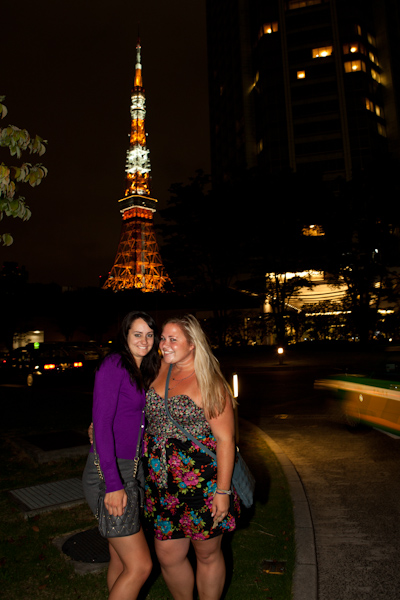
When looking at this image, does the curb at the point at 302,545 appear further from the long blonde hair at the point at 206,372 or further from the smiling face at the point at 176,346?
the smiling face at the point at 176,346

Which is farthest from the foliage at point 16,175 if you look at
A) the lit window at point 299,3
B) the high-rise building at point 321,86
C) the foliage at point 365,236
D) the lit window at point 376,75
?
the lit window at point 299,3

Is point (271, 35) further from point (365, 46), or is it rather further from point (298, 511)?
point (298, 511)

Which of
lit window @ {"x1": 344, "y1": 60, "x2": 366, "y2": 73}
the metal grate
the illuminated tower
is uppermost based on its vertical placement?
lit window @ {"x1": 344, "y1": 60, "x2": 366, "y2": 73}

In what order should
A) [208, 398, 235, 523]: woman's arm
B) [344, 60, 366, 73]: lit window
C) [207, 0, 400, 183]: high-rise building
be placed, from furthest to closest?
[344, 60, 366, 73]: lit window, [207, 0, 400, 183]: high-rise building, [208, 398, 235, 523]: woman's arm

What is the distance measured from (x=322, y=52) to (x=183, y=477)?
273 ft

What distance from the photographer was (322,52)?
236ft

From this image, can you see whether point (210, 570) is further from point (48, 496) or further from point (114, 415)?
point (48, 496)

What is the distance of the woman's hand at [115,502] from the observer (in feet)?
8.40

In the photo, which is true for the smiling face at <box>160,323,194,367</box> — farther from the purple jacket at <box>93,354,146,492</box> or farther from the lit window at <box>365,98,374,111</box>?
the lit window at <box>365,98,374,111</box>

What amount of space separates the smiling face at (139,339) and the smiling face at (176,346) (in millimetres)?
126

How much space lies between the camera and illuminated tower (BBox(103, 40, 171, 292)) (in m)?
70.1

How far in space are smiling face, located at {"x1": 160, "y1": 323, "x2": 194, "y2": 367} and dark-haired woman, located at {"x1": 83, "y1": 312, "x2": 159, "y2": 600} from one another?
16 cm

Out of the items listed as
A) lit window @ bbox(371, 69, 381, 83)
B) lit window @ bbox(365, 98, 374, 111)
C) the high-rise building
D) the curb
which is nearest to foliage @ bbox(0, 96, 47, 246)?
the curb

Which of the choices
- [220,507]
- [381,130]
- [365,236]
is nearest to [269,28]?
[381,130]
